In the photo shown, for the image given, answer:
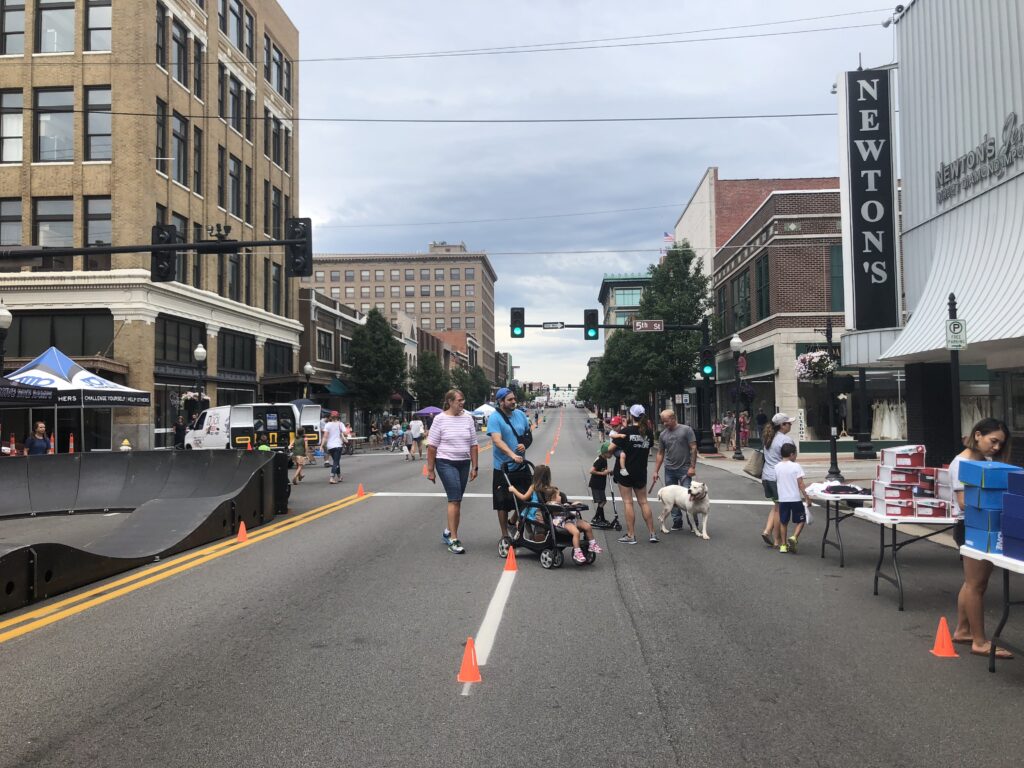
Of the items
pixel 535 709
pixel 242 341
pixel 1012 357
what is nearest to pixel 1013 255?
pixel 1012 357

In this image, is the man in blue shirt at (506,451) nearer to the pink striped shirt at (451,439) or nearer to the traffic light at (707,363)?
the pink striped shirt at (451,439)

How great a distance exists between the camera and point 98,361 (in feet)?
101

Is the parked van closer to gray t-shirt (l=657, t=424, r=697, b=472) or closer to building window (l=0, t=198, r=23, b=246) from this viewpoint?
building window (l=0, t=198, r=23, b=246)

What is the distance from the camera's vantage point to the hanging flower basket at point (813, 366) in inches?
1126

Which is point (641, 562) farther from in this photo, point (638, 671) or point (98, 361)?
point (98, 361)

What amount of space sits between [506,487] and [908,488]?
4300 mm

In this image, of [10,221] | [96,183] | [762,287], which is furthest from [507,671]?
[10,221]

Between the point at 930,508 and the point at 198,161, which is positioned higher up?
the point at 198,161

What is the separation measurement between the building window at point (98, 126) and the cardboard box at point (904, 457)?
33.7 meters

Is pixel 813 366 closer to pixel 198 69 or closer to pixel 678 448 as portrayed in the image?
pixel 678 448

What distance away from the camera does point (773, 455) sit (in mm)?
11086

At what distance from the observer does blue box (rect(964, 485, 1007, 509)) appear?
551 cm

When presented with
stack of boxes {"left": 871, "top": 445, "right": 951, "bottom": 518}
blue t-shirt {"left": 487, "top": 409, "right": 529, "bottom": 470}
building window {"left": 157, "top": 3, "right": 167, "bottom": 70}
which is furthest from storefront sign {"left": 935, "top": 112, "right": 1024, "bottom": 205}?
building window {"left": 157, "top": 3, "right": 167, "bottom": 70}

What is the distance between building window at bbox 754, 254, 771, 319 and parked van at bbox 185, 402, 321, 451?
20.5 metres
